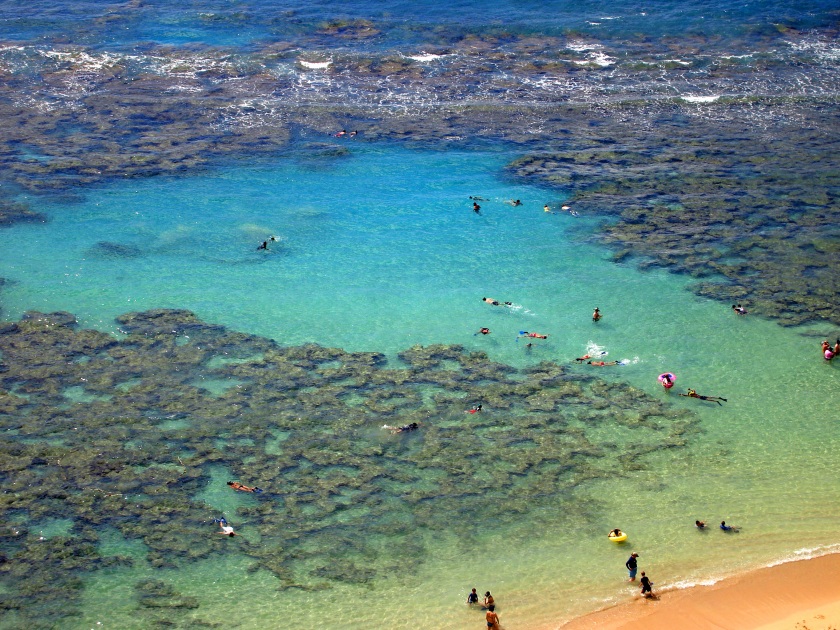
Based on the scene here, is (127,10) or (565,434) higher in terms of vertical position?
(127,10)

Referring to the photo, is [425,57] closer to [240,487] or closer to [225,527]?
[240,487]

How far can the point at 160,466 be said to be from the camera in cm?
3322

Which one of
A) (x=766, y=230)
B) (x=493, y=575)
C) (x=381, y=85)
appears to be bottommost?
(x=493, y=575)

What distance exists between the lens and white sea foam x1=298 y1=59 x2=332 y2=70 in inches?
2665

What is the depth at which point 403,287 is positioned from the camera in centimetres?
4509

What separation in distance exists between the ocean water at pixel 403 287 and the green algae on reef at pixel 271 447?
6.3 inches

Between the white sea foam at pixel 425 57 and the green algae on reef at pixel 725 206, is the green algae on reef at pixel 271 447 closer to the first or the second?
the green algae on reef at pixel 725 206

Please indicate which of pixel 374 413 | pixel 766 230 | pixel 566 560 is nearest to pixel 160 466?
pixel 374 413

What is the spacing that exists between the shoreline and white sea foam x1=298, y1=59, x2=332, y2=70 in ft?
167

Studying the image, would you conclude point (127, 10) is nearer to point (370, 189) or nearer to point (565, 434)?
point (370, 189)

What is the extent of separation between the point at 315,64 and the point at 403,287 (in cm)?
3057

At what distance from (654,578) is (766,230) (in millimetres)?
26319

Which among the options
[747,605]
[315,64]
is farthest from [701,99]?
[747,605]

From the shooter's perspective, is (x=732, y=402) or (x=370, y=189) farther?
(x=370, y=189)
